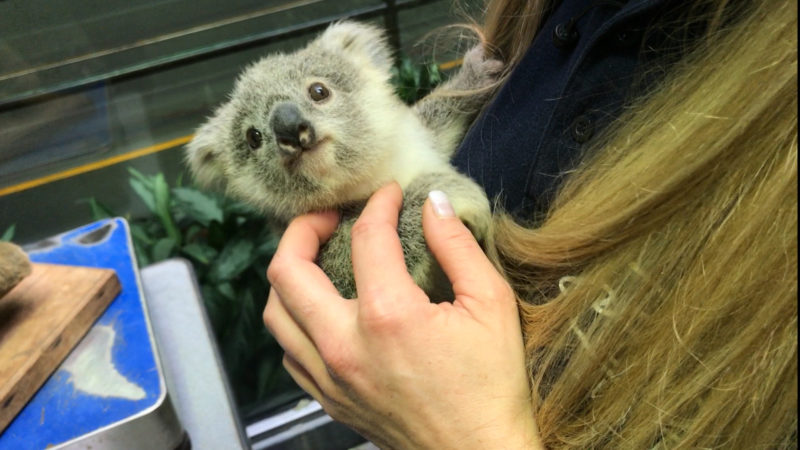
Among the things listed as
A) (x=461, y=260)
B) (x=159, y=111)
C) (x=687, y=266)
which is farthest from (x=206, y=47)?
(x=687, y=266)

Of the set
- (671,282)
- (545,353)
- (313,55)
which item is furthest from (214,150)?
(671,282)

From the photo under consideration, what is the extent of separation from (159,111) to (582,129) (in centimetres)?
170

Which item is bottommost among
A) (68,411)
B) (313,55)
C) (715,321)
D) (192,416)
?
(192,416)

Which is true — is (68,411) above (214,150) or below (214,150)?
below

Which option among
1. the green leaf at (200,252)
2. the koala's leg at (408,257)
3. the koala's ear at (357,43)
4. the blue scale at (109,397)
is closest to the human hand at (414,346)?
the koala's leg at (408,257)

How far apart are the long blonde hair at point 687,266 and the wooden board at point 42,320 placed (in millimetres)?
1005

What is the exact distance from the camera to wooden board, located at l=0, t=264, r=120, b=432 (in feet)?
3.87

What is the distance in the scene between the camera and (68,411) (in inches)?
46.5

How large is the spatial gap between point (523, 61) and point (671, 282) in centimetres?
54

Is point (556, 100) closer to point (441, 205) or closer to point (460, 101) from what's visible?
point (441, 205)

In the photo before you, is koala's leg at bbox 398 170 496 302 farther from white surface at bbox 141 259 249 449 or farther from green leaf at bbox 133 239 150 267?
green leaf at bbox 133 239 150 267

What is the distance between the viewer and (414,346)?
31.6 inches

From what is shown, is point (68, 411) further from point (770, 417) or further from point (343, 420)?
point (770, 417)

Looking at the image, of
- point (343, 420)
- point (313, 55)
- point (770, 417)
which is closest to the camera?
point (770, 417)
